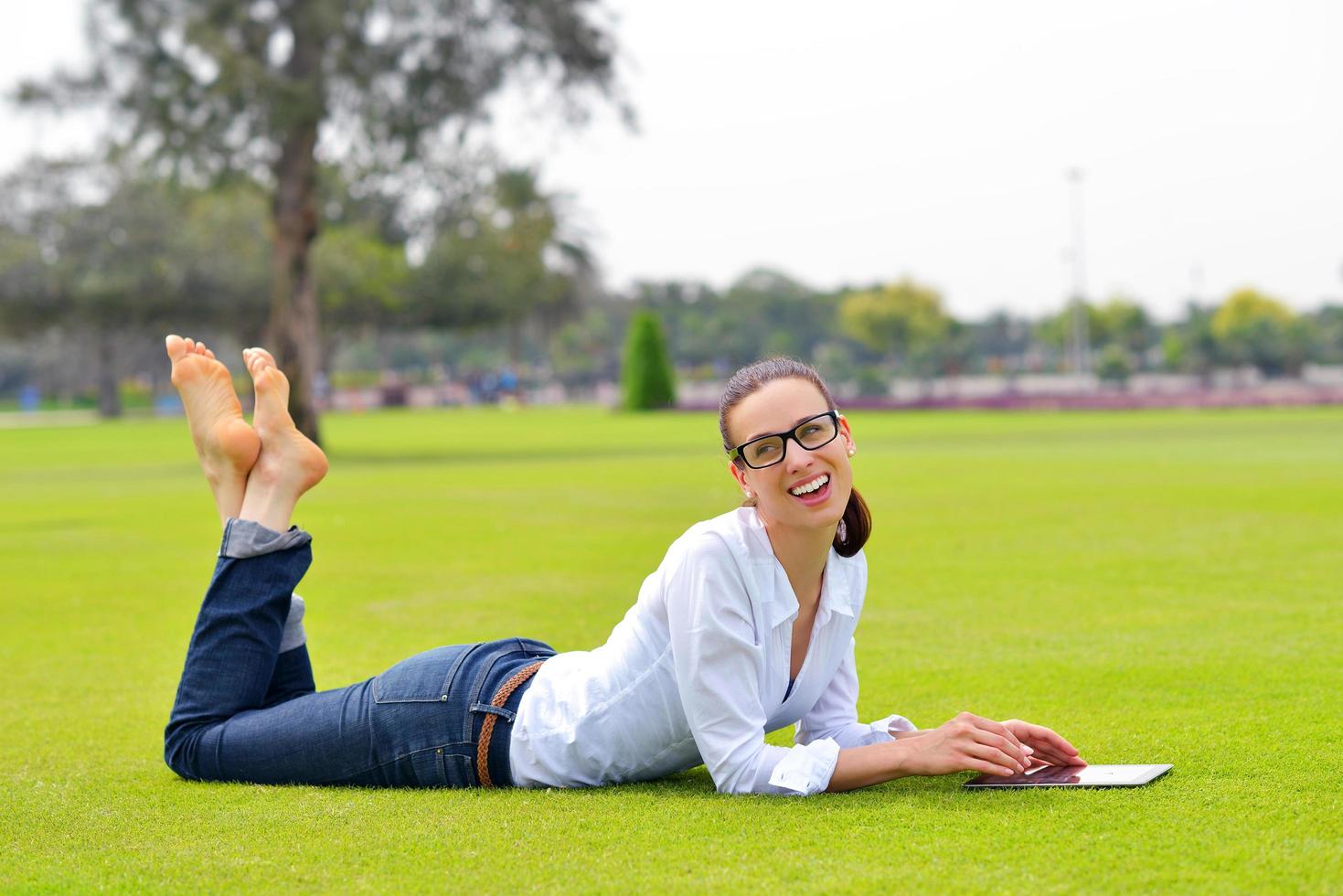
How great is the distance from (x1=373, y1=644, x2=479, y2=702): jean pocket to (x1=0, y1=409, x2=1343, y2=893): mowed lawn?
0.25m

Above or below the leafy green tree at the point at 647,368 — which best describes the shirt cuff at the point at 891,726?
below

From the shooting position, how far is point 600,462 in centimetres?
2153

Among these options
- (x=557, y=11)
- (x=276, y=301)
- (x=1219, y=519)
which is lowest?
(x=1219, y=519)

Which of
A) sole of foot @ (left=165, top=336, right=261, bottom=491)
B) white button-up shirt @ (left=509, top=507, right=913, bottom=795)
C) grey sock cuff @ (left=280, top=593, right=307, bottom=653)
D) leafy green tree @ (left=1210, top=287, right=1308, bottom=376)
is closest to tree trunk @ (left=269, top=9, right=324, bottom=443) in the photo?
sole of foot @ (left=165, top=336, right=261, bottom=491)

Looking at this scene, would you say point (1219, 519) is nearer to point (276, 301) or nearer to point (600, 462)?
point (600, 462)

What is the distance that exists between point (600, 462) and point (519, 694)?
58.5 feet

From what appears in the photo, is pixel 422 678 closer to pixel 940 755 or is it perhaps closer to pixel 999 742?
pixel 940 755

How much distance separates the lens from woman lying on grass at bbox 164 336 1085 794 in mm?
3383

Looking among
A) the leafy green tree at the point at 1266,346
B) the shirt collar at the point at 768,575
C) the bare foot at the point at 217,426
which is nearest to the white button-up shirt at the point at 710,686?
the shirt collar at the point at 768,575

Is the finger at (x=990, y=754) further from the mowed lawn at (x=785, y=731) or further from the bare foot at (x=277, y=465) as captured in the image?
the bare foot at (x=277, y=465)

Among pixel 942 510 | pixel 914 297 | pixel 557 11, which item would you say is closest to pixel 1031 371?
pixel 914 297

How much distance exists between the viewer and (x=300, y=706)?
3893mm

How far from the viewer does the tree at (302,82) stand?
23.8m

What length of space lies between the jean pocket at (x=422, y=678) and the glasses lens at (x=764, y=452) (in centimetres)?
90
